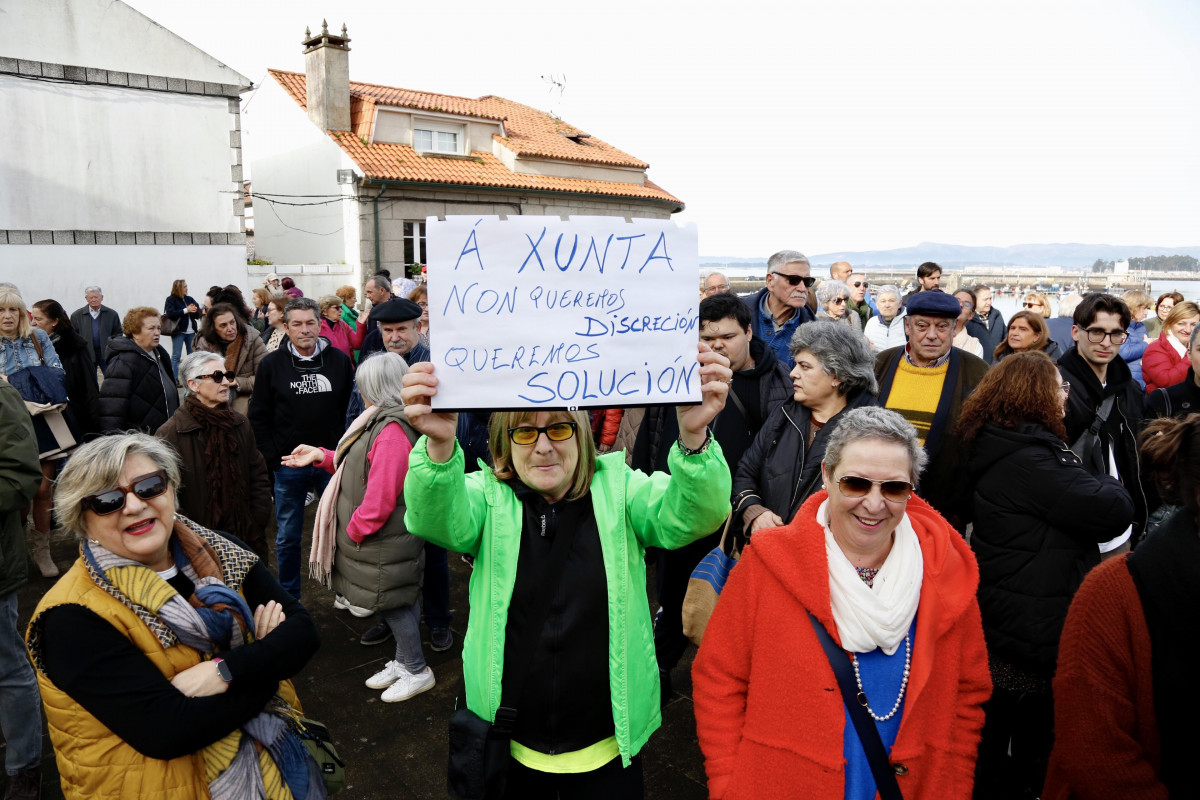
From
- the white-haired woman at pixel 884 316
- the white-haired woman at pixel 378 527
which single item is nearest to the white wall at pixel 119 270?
the white-haired woman at pixel 378 527

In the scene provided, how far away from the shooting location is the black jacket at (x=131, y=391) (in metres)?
5.26

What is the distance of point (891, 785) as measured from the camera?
196 centimetres

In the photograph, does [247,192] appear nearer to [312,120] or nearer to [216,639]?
[312,120]

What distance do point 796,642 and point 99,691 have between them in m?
1.82

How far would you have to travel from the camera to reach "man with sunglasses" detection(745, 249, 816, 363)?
521 centimetres

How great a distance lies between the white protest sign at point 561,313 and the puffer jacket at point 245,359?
17.4ft

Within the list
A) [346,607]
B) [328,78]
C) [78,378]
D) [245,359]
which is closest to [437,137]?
[328,78]

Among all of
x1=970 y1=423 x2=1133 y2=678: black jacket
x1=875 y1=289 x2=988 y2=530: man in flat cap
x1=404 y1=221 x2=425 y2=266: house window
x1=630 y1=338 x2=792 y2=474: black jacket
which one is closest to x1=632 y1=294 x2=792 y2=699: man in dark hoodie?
x1=630 y1=338 x2=792 y2=474: black jacket

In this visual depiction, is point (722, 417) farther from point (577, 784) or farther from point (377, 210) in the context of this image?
point (377, 210)

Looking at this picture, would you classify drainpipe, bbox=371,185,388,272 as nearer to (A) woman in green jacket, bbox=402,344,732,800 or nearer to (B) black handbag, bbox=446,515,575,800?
(A) woman in green jacket, bbox=402,344,732,800

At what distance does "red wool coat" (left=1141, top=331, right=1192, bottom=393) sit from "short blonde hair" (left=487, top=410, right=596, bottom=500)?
5.43 metres

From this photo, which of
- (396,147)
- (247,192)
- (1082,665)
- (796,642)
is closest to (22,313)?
(796,642)

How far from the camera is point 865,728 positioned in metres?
1.97

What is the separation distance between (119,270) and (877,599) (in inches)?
660
